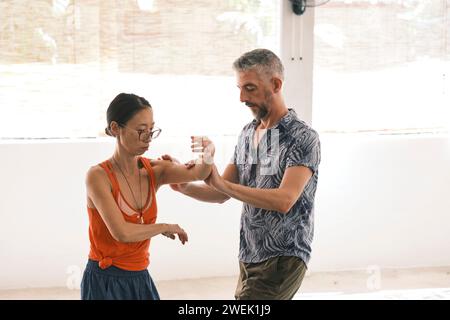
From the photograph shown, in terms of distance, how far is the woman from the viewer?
2.57 m

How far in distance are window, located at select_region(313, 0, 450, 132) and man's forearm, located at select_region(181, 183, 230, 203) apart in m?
2.54

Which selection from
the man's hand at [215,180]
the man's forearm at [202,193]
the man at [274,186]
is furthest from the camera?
the man's forearm at [202,193]

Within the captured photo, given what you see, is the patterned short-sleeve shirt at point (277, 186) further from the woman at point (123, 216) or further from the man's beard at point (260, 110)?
the woman at point (123, 216)

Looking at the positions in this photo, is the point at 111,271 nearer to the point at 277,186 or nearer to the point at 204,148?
the point at 204,148

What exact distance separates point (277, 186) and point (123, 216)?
0.59m

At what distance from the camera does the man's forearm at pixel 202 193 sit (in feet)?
10.1

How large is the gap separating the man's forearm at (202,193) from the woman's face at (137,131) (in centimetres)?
43

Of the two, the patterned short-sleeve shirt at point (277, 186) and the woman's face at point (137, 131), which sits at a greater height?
the woman's face at point (137, 131)

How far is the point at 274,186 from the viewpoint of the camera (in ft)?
9.61

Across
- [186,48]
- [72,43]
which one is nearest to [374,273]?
[186,48]

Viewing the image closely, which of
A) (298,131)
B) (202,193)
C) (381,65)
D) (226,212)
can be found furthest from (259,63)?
(381,65)

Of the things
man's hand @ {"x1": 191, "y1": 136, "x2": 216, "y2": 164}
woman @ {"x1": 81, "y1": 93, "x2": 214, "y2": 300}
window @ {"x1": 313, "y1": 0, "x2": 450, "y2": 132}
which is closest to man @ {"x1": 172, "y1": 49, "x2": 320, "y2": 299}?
man's hand @ {"x1": 191, "y1": 136, "x2": 216, "y2": 164}

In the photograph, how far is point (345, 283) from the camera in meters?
5.35

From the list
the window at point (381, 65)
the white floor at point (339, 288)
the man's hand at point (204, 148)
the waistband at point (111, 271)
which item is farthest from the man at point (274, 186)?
the window at point (381, 65)
